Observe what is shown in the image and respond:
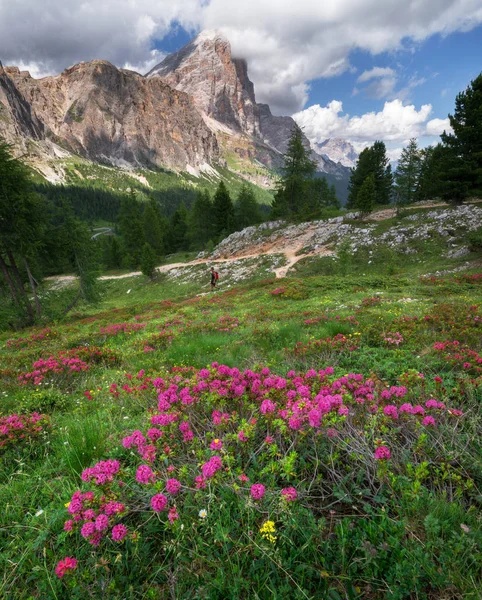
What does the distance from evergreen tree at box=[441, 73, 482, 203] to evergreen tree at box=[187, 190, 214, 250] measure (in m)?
35.8

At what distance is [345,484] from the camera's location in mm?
2502

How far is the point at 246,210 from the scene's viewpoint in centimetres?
5219

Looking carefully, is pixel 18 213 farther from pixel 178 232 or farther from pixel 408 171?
pixel 408 171

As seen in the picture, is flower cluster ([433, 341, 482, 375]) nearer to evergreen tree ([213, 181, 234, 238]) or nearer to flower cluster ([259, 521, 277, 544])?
flower cluster ([259, 521, 277, 544])

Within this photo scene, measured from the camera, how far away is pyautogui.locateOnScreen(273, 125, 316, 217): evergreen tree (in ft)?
140

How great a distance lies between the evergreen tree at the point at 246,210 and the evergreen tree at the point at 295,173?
548 centimetres

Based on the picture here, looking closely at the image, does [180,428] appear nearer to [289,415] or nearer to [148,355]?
[289,415]

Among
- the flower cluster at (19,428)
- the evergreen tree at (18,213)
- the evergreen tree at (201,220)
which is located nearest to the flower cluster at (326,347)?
the flower cluster at (19,428)

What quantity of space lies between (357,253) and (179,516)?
28693 mm

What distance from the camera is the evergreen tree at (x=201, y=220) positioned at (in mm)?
50959

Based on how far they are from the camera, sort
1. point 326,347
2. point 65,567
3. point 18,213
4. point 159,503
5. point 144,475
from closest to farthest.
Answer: point 65,567
point 159,503
point 144,475
point 326,347
point 18,213

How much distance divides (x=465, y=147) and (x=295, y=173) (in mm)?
21922

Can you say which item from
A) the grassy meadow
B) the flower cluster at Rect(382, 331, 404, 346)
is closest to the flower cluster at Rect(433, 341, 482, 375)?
→ the grassy meadow

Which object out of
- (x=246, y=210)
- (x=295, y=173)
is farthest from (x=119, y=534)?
(x=246, y=210)
